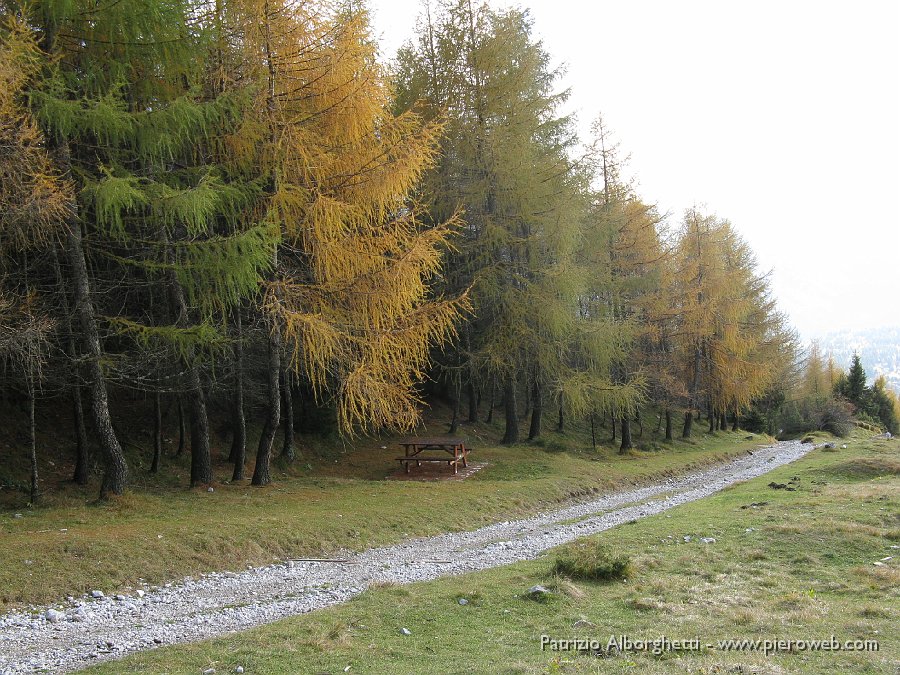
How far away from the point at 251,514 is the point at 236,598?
3471mm

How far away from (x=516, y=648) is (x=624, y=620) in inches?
47.1

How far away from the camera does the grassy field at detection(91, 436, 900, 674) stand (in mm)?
4515

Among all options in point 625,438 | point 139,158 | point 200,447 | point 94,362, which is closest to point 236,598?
point 94,362

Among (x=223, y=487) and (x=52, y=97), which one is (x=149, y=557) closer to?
(x=223, y=487)

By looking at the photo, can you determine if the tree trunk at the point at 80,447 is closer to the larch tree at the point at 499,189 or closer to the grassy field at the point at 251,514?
the grassy field at the point at 251,514

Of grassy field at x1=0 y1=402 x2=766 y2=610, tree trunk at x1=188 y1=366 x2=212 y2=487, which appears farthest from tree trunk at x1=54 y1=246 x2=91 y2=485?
tree trunk at x1=188 y1=366 x2=212 y2=487

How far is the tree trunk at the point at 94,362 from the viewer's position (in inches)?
396

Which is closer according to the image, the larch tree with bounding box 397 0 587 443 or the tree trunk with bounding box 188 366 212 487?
the tree trunk with bounding box 188 366 212 487

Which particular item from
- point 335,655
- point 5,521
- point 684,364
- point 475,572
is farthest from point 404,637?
point 684,364

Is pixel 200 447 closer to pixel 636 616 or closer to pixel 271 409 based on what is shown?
pixel 271 409

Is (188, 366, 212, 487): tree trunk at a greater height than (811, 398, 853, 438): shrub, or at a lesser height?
greater

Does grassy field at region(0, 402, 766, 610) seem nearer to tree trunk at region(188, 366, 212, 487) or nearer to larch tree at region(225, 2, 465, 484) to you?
tree trunk at region(188, 366, 212, 487)

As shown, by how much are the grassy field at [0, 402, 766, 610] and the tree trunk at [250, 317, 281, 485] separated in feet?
1.32

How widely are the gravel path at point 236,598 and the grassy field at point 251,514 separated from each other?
1.42ft
